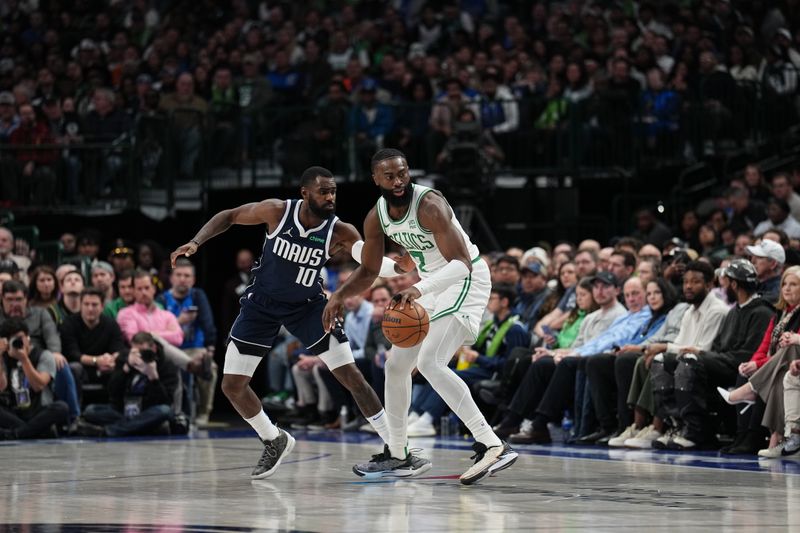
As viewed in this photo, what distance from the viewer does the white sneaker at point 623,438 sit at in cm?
1108

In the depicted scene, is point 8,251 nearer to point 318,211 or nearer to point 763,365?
point 318,211

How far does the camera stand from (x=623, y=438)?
11.1 meters

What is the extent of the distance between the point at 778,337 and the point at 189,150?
8812mm

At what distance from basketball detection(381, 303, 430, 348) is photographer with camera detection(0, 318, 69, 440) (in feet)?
17.6

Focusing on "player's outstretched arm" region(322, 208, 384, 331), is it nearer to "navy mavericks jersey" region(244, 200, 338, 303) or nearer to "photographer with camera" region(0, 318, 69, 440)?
"navy mavericks jersey" region(244, 200, 338, 303)

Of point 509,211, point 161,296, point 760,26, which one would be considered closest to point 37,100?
point 161,296

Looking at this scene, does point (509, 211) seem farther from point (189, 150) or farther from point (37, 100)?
point (37, 100)

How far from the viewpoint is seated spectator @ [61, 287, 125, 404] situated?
42.2 feet

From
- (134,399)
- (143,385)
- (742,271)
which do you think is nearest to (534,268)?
(742,271)

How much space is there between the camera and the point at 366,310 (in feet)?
46.0

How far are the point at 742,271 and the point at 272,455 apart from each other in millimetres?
4210

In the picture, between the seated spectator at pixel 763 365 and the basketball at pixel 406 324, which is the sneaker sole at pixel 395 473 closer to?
the basketball at pixel 406 324

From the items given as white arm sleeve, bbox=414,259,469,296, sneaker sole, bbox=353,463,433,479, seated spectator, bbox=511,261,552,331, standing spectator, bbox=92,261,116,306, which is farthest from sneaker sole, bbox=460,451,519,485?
standing spectator, bbox=92,261,116,306

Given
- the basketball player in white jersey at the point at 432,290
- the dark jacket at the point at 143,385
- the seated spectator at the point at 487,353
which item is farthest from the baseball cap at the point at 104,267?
the basketball player in white jersey at the point at 432,290
